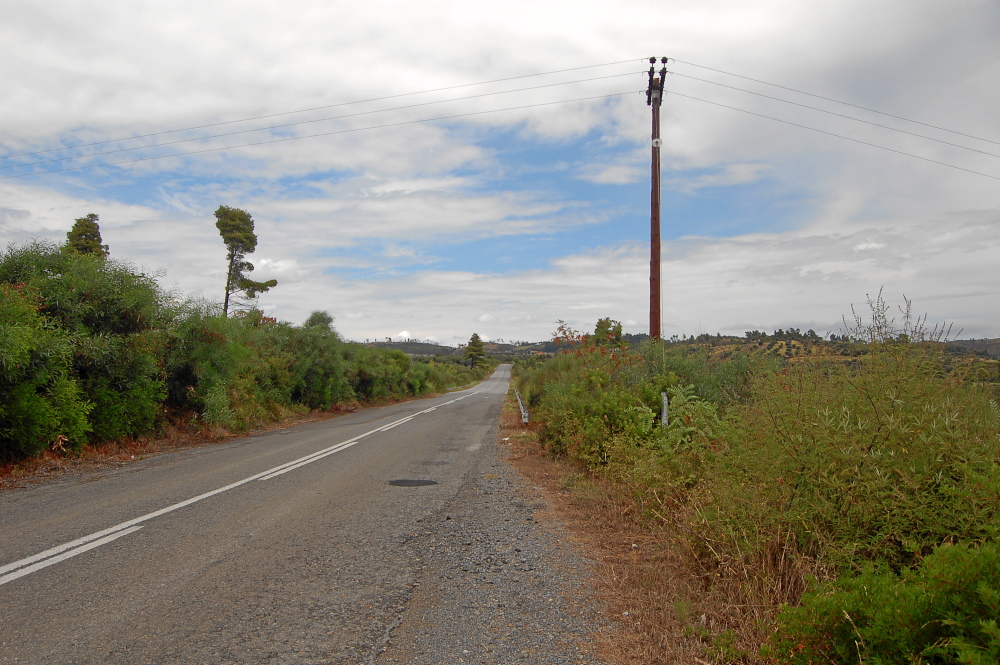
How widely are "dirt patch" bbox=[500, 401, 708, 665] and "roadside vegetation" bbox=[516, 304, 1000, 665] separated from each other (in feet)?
0.07

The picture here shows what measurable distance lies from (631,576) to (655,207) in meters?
8.98

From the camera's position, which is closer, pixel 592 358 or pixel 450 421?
pixel 592 358

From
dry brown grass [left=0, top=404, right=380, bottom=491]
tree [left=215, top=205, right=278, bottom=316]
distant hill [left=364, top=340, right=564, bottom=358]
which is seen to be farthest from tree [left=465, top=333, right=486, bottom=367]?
dry brown grass [left=0, top=404, right=380, bottom=491]

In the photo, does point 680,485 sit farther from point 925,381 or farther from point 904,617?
point 904,617

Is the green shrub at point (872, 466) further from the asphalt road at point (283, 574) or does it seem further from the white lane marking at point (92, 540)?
the white lane marking at point (92, 540)

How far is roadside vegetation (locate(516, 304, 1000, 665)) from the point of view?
8.04 feet

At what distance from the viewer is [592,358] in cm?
1276

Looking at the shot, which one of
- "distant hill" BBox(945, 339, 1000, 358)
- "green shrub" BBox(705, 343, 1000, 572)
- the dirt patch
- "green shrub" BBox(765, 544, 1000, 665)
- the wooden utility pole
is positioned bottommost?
the dirt patch

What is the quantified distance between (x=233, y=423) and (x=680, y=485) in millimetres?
15438

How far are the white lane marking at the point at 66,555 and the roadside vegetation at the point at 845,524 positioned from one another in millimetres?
4882

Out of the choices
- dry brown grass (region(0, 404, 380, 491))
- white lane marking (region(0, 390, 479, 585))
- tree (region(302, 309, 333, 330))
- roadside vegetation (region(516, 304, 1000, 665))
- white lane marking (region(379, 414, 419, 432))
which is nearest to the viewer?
roadside vegetation (region(516, 304, 1000, 665))

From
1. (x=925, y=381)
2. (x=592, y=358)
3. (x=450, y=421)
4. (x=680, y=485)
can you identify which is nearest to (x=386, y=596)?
(x=680, y=485)

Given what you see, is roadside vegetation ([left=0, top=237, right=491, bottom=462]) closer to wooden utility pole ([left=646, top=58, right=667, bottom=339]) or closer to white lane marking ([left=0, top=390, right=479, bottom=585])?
white lane marking ([left=0, top=390, right=479, bottom=585])

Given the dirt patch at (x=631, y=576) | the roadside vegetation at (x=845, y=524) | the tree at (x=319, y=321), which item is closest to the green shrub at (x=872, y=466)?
the roadside vegetation at (x=845, y=524)
